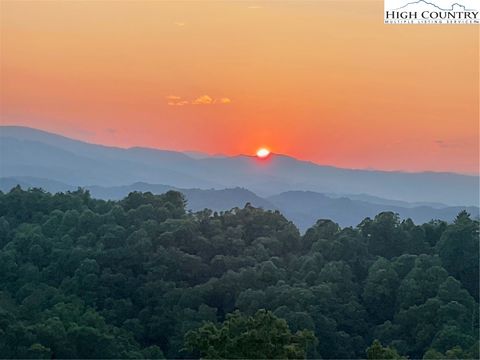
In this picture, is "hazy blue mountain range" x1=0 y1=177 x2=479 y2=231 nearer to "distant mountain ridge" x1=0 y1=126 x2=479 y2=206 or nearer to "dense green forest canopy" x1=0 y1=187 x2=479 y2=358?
"distant mountain ridge" x1=0 y1=126 x2=479 y2=206

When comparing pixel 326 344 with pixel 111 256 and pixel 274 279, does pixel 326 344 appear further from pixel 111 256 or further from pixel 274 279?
pixel 111 256

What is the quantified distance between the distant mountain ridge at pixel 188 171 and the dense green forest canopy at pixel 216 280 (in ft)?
307

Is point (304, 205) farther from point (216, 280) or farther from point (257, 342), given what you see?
point (257, 342)

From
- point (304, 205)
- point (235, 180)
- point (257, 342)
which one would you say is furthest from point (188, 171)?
point (257, 342)

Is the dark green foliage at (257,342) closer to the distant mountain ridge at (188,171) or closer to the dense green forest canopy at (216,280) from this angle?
the dense green forest canopy at (216,280)

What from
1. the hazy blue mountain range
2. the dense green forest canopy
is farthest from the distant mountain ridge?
the dense green forest canopy

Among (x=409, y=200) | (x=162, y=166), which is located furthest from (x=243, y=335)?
(x=162, y=166)

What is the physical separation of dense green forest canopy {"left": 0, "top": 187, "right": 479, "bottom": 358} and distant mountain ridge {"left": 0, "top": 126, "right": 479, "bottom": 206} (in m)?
93.7

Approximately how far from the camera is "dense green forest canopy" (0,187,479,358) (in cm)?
1388

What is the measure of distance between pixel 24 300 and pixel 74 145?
179707mm

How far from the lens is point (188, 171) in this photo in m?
165

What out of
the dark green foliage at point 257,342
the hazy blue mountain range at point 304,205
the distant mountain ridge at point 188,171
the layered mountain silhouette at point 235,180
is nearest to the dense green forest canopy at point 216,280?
the dark green foliage at point 257,342

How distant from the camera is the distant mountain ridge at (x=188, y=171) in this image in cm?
13075

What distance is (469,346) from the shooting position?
12.5 m
